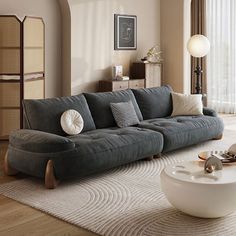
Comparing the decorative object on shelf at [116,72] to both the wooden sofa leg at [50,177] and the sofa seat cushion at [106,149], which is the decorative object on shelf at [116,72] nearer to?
the sofa seat cushion at [106,149]

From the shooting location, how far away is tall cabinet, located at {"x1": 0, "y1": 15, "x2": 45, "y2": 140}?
6.15 meters

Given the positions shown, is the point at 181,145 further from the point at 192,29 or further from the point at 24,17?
the point at 192,29

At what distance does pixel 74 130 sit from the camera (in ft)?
15.8

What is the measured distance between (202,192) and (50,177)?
154 centimetres

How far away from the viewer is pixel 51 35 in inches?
283

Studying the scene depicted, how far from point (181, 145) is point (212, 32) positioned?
14.6 ft

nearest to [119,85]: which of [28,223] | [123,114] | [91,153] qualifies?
[123,114]

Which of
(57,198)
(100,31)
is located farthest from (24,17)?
(57,198)

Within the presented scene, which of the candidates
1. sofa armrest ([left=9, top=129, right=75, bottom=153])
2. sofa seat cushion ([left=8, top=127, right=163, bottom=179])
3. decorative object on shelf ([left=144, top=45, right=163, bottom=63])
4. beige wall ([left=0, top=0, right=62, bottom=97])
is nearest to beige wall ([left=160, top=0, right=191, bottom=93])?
decorative object on shelf ([left=144, top=45, right=163, bottom=63])

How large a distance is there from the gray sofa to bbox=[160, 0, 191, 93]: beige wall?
258 cm

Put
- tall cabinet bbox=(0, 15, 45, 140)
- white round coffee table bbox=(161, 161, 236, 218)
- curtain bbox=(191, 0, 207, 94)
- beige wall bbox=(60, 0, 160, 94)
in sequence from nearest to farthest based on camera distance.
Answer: white round coffee table bbox=(161, 161, 236, 218)
tall cabinet bbox=(0, 15, 45, 140)
beige wall bbox=(60, 0, 160, 94)
curtain bbox=(191, 0, 207, 94)

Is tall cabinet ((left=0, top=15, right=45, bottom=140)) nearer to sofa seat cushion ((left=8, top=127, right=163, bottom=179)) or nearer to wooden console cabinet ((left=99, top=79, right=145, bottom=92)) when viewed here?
wooden console cabinet ((left=99, top=79, right=145, bottom=92))

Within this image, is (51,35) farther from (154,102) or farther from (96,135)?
(96,135)

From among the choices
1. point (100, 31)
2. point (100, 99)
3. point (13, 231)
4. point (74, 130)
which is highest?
point (100, 31)
